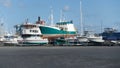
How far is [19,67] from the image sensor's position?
69812 mm

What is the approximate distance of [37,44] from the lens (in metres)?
196

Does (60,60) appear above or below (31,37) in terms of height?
below

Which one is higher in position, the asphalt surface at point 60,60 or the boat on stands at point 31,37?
the boat on stands at point 31,37

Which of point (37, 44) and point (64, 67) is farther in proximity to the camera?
point (37, 44)

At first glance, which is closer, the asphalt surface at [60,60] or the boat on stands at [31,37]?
the asphalt surface at [60,60]

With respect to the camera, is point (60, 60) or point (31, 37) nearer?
point (60, 60)

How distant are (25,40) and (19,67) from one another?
12246cm

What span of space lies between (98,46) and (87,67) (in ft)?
428

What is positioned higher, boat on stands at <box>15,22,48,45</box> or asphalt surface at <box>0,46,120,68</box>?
boat on stands at <box>15,22,48,45</box>

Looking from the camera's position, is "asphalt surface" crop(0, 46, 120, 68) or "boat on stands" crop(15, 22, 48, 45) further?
"boat on stands" crop(15, 22, 48, 45)

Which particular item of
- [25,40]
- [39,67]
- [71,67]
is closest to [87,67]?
[71,67]

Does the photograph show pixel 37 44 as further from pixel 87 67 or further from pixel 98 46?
pixel 87 67

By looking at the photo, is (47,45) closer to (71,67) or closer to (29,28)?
(29,28)

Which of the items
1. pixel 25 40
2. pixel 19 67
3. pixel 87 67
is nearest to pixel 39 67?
pixel 19 67
